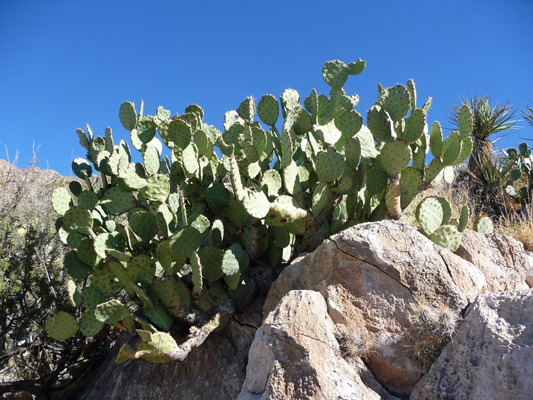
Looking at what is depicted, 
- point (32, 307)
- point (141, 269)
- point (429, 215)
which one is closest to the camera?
point (141, 269)

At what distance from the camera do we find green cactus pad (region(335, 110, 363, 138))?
9.84ft

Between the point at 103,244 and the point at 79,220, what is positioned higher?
the point at 79,220

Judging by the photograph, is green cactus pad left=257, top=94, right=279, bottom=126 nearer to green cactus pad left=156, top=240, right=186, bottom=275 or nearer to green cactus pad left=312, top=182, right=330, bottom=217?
green cactus pad left=312, top=182, right=330, bottom=217

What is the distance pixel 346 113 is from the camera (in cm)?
303

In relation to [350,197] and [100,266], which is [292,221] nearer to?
[350,197]

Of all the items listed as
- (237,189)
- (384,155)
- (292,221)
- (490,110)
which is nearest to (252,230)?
(292,221)

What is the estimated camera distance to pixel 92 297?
3.04 metres

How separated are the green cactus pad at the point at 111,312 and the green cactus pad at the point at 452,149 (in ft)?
8.55

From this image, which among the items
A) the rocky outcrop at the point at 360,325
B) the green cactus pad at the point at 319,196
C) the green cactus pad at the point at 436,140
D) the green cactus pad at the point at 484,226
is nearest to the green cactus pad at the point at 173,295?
the rocky outcrop at the point at 360,325

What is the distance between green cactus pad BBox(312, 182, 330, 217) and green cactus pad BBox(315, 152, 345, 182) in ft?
0.21

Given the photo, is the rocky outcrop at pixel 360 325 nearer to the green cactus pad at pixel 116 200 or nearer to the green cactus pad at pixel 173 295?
the green cactus pad at pixel 173 295

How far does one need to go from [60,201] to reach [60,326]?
972mm

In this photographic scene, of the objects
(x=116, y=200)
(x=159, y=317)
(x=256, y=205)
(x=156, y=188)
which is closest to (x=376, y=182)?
(x=256, y=205)

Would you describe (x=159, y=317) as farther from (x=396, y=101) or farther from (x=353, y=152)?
(x=396, y=101)
